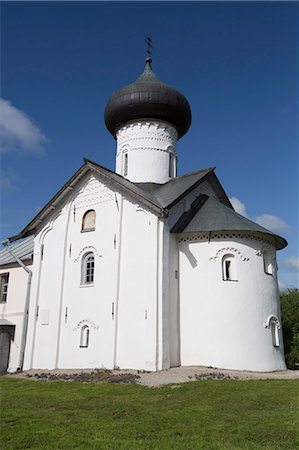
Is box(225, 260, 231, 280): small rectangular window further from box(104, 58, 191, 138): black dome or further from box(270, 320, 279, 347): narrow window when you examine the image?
box(104, 58, 191, 138): black dome

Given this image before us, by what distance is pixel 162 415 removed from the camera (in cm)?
652

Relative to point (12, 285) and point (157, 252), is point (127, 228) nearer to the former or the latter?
point (157, 252)

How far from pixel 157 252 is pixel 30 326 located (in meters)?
5.77

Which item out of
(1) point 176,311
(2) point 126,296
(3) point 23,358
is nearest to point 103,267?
(2) point 126,296

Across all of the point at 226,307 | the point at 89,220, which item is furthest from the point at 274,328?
the point at 89,220

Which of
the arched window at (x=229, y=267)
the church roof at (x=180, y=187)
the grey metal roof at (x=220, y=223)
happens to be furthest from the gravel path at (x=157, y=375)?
the church roof at (x=180, y=187)

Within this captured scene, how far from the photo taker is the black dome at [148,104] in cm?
1717

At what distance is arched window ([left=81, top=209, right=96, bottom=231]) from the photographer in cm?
1481

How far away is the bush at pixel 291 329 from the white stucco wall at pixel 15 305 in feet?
34.0

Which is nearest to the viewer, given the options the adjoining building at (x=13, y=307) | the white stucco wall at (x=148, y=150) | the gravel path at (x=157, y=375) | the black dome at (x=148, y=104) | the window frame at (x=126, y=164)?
the gravel path at (x=157, y=375)

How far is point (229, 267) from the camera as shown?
13.4 metres

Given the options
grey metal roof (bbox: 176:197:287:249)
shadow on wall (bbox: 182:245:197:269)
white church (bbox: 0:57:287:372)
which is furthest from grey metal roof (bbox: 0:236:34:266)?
grey metal roof (bbox: 176:197:287:249)

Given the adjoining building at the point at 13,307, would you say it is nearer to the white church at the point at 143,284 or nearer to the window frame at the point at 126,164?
the white church at the point at 143,284

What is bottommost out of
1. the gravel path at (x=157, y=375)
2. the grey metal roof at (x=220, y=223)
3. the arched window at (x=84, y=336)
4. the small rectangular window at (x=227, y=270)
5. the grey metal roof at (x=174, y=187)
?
the gravel path at (x=157, y=375)
